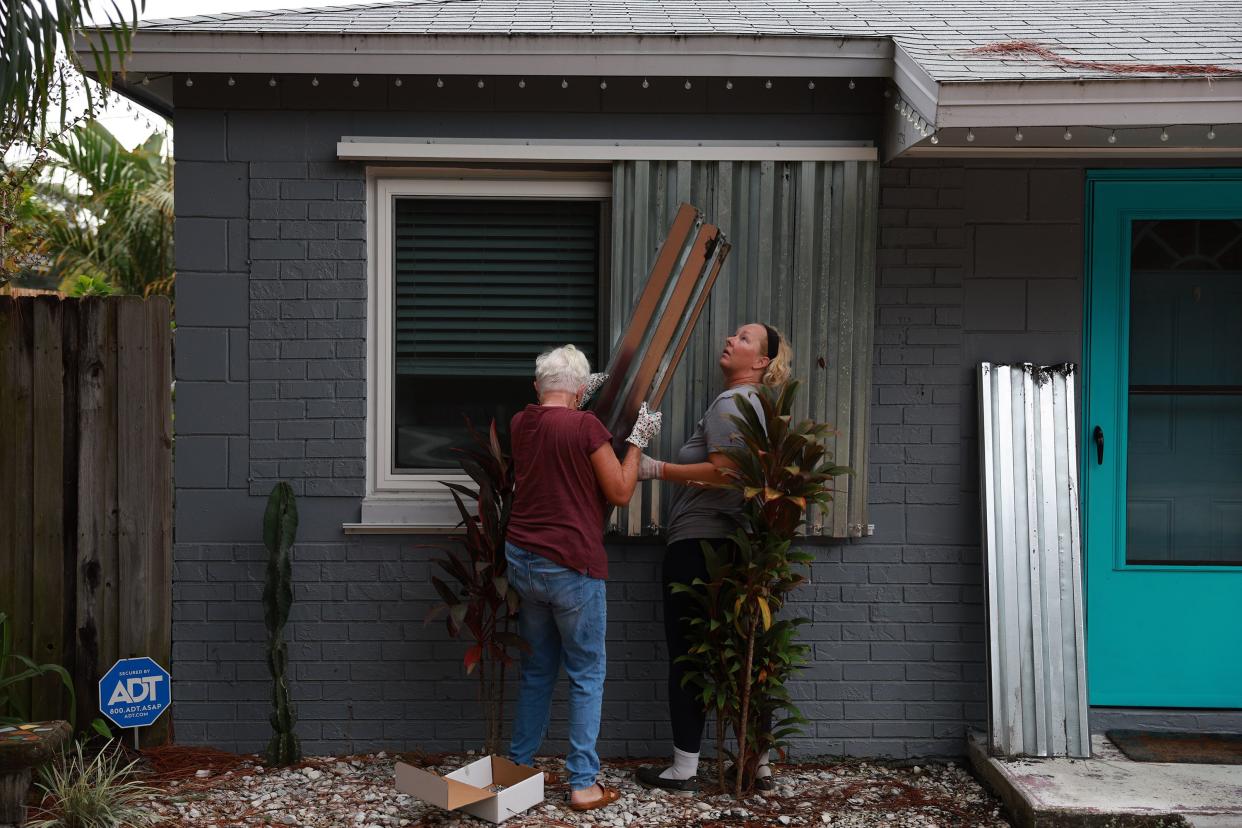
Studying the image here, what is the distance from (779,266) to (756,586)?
4.43ft

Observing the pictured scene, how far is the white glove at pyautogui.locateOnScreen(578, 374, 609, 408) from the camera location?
4.12 meters

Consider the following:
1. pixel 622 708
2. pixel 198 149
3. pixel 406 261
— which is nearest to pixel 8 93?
pixel 198 149

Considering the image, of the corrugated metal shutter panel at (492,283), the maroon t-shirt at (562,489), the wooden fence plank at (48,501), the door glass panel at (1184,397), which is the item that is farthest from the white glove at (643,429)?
the wooden fence plank at (48,501)

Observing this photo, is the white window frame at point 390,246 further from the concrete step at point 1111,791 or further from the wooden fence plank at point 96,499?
the concrete step at point 1111,791

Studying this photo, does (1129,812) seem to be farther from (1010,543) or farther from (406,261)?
(406,261)

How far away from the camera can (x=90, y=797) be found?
380 cm

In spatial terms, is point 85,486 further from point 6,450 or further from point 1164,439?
point 1164,439

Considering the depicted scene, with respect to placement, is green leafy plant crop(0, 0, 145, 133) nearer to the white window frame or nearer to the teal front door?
the white window frame

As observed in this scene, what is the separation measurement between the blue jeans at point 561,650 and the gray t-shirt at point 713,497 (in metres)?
0.44

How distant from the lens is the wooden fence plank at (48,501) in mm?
4426

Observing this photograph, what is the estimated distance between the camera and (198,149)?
4.48 metres

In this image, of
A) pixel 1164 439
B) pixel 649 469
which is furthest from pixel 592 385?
pixel 1164 439

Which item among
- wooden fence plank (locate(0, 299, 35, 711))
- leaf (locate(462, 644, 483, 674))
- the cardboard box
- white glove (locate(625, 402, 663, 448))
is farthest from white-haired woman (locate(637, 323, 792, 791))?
wooden fence plank (locate(0, 299, 35, 711))

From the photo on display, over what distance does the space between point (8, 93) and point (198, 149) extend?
0.88 metres
